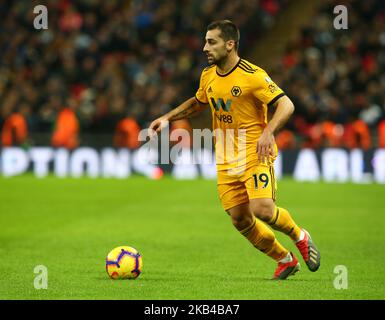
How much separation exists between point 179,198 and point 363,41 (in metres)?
9.12

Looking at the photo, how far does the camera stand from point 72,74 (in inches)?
1010

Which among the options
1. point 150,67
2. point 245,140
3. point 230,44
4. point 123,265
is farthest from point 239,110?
point 150,67

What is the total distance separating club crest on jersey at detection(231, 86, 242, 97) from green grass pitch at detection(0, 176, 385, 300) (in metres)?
1.70

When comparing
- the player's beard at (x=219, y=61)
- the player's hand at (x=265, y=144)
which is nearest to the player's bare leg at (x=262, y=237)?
the player's hand at (x=265, y=144)

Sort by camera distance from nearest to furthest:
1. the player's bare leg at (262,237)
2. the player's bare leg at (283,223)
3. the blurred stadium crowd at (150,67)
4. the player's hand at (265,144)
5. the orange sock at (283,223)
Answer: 1. the player's hand at (265,144)
2. the player's bare leg at (283,223)
3. the orange sock at (283,223)
4. the player's bare leg at (262,237)
5. the blurred stadium crowd at (150,67)

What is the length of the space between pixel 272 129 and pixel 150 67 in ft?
57.6

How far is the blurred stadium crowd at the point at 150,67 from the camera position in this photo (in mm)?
23391

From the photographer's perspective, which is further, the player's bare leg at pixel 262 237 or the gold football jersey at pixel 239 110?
the player's bare leg at pixel 262 237

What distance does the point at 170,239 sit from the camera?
1238 centimetres

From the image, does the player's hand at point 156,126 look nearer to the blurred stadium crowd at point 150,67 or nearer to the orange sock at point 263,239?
the orange sock at point 263,239

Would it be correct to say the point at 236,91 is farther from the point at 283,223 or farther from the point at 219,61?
the point at 283,223

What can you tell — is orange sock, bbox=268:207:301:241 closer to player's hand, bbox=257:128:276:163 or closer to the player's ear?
player's hand, bbox=257:128:276:163
